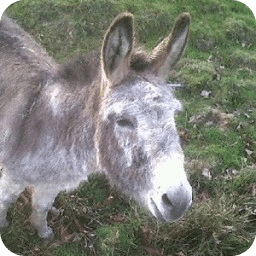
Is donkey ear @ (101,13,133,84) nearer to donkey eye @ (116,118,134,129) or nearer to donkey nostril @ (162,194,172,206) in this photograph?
donkey eye @ (116,118,134,129)

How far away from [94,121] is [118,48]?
685 millimetres

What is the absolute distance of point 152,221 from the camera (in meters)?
3.22

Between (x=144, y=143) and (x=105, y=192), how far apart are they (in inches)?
61.2

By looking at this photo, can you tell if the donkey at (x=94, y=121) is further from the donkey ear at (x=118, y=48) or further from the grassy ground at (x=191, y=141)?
the grassy ground at (x=191, y=141)

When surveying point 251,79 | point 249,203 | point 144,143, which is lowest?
point 249,203

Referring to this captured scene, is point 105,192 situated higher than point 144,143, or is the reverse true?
point 144,143

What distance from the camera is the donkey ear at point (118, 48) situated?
81.3 inches

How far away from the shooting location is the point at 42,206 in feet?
10.7

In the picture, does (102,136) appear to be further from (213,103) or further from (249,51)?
(249,51)

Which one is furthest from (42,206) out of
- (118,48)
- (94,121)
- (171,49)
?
(171,49)

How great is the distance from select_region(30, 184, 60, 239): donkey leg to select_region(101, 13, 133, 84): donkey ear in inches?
52.6

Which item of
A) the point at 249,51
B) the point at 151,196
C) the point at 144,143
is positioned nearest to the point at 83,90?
the point at 144,143

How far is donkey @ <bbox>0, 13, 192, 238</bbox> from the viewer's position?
217 cm

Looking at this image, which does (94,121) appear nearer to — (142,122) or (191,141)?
(142,122)
